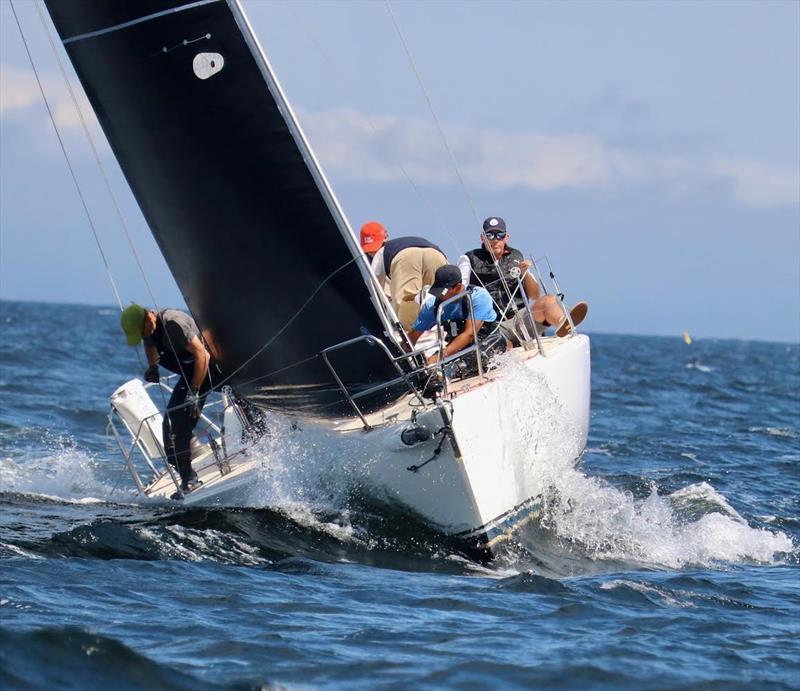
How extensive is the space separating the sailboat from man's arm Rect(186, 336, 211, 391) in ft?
0.95

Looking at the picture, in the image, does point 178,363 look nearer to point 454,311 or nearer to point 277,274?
point 277,274

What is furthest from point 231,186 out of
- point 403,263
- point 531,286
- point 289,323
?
point 531,286

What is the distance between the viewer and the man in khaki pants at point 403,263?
9.33m

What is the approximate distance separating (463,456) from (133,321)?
259 centimetres

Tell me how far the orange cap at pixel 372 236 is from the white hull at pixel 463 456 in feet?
5.24

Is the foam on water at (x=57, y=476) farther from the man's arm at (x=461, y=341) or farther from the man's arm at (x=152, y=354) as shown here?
the man's arm at (x=461, y=341)

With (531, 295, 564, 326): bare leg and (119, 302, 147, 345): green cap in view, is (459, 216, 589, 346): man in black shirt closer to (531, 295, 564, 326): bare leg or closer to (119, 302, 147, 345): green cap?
(531, 295, 564, 326): bare leg

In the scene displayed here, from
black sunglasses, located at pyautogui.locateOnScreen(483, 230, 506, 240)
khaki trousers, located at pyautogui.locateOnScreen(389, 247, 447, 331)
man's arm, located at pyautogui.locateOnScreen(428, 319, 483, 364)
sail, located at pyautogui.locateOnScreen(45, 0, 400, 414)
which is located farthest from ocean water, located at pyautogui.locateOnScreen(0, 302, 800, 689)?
black sunglasses, located at pyautogui.locateOnScreen(483, 230, 506, 240)

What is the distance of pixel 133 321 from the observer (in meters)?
8.52

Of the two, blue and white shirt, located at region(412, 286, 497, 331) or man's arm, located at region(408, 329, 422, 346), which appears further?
man's arm, located at region(408, 329, 422, 346)

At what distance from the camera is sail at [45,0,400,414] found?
7.56 meters

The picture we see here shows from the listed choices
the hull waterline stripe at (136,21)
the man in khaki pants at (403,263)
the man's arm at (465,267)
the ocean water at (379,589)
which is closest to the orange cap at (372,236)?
the man in khaki pants at (403,263)

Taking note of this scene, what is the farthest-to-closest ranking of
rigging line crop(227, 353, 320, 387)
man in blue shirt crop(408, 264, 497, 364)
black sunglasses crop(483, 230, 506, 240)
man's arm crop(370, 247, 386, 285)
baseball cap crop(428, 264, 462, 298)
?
man's arm crop(370, 247, 386, 285)
black sunglasses crop(483, 230, 506, 240)
baseball cap crop(428, 264, 462, 298)
man in blue shirt crop(408, 264, 497, 364)
rigging line crop(227, 353, 320, 387)

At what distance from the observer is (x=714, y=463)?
13062 millimetres
